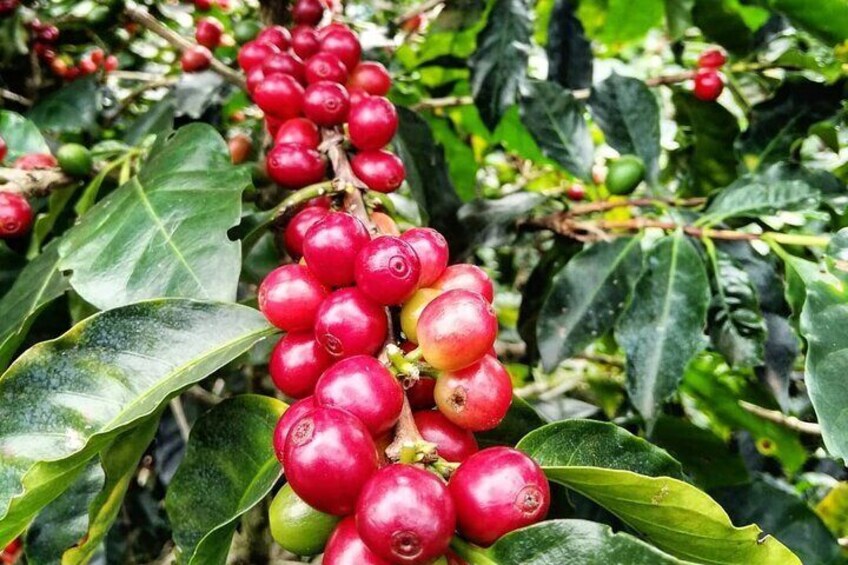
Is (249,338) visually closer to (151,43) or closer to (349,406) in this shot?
(349,406)

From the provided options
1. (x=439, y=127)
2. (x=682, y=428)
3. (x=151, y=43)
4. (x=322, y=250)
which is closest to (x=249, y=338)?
(x=322, y=250)

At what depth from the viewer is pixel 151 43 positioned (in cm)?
244

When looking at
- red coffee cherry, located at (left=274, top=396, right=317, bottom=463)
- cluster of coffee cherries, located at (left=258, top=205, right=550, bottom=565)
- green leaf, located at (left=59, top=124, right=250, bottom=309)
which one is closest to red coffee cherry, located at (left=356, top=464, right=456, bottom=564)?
cluster of coffee cherries, located at (left=258, top=205, right=550, bottom=565)

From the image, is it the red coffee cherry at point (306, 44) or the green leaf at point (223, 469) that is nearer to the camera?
the green leaf at point (223, 469)

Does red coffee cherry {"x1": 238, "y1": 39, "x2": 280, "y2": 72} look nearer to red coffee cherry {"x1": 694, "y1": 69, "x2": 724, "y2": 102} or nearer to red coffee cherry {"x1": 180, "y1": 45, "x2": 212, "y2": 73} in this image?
red coffee cherry {"x1": 180, "y1": 45, "x2": 212, "y2": 73}

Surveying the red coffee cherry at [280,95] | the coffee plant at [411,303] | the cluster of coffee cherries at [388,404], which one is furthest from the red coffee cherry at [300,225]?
the red coffee cherry at [280,95]

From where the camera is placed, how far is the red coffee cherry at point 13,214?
99 cm

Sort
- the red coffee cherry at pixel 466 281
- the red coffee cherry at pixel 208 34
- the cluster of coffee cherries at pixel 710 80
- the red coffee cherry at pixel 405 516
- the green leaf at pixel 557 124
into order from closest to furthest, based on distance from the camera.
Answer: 1. the red coffee cherry at pixel 405 516
2. the red coffee cherry at pixel 466 281
3. the green leaf at pixel 557 124
4. the cluster of coffee cherries at pixel 710 80
5. the red coffee cherry at pixel 208 34

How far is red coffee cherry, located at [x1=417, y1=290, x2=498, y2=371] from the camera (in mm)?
571

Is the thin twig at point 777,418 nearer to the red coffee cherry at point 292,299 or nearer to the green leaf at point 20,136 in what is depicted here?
the red coffee cherry at point 292,299

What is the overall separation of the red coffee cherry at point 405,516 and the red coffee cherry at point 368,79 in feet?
2.54

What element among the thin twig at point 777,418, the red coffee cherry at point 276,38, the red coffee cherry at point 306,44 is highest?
the red coffee cherry at point 306,44

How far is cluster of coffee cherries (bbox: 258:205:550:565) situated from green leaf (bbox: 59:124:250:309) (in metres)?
0.11

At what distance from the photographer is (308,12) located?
1.29 m
